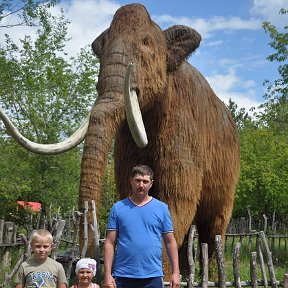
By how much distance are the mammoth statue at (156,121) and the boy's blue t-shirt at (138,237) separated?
97 centimetres

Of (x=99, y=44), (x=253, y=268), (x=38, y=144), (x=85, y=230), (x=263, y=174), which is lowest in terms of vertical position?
(x=253, y=268)

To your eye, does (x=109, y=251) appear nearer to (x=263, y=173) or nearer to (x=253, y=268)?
(x=253, y=268)

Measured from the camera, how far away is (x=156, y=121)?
5.92 m

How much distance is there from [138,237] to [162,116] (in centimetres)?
238

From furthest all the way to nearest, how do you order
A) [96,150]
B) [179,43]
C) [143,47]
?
1. [179,43]
2. [143,47]
3. [96,150]

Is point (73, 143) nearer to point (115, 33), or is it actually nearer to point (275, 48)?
point (115, 33)

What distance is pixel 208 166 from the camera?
6.31 metres

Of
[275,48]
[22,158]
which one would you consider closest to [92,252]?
[275,48]

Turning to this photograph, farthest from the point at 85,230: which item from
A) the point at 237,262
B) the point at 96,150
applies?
the point at 237,262

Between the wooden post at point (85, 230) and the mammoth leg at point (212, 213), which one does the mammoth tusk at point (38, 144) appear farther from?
the mammoth leg at point (212, 213)

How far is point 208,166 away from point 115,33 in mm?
1806

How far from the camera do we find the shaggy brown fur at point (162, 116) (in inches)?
211

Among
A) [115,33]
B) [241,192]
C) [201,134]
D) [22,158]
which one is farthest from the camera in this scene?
[241,192]

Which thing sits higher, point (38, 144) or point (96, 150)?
point (38, 144)
